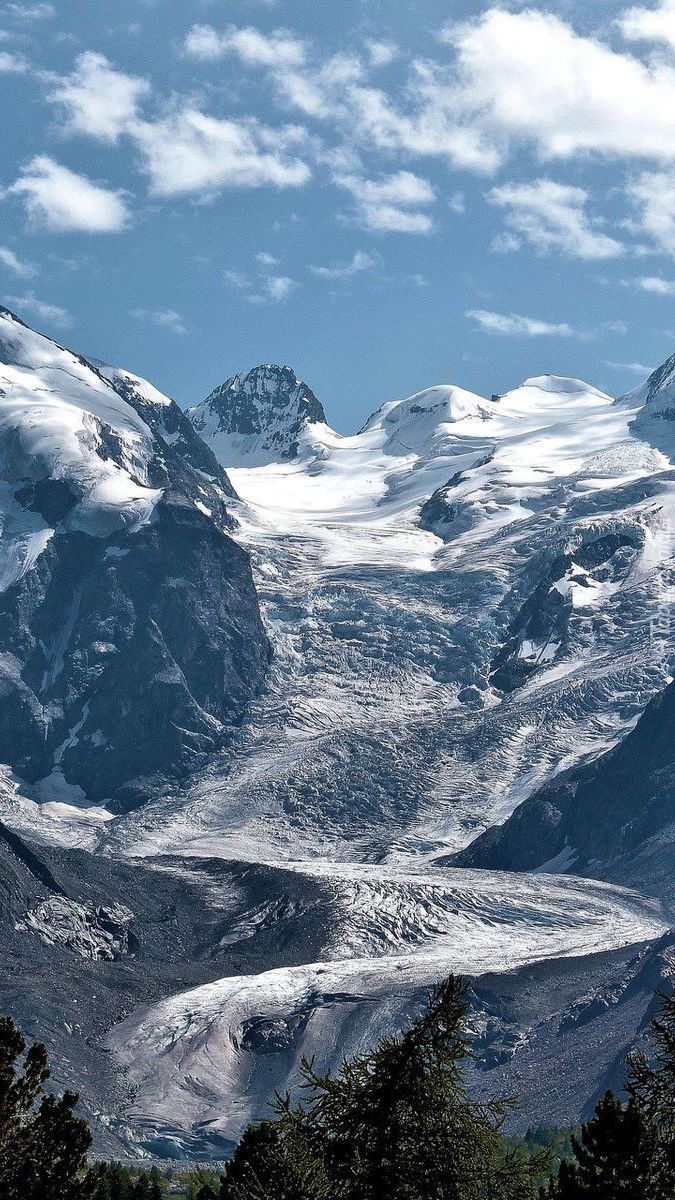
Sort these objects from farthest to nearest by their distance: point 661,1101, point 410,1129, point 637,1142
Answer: point 637,1142, point 410,1129, point 661,1101

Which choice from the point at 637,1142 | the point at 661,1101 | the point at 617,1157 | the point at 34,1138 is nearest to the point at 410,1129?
the point at 617,1157

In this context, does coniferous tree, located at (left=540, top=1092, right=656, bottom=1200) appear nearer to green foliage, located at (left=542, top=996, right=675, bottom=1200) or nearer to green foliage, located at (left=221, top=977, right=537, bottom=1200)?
green foliage, located at (left=542, top=996, right=675, bottom=1200)

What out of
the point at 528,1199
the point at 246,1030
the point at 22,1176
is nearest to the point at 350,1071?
the point at 528,1199

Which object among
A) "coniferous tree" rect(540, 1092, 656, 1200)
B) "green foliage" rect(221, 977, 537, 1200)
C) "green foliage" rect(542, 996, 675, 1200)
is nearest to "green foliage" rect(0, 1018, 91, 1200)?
"green foliage" rect(221, 977, 537, 1200)

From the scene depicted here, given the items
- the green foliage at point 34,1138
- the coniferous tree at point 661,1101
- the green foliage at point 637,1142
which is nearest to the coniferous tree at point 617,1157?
the green foliage at point 637,1142

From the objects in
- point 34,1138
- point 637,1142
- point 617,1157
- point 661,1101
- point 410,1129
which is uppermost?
point 661,1101

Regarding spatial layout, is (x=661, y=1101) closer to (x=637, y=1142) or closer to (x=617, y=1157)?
(x=637, y=1142)

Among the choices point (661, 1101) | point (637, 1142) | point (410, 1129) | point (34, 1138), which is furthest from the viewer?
point (34, 1138)

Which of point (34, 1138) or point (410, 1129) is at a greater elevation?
point (410, 1129)

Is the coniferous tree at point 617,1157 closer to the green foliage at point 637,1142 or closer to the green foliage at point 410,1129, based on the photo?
the green foliage at point 637,1142
